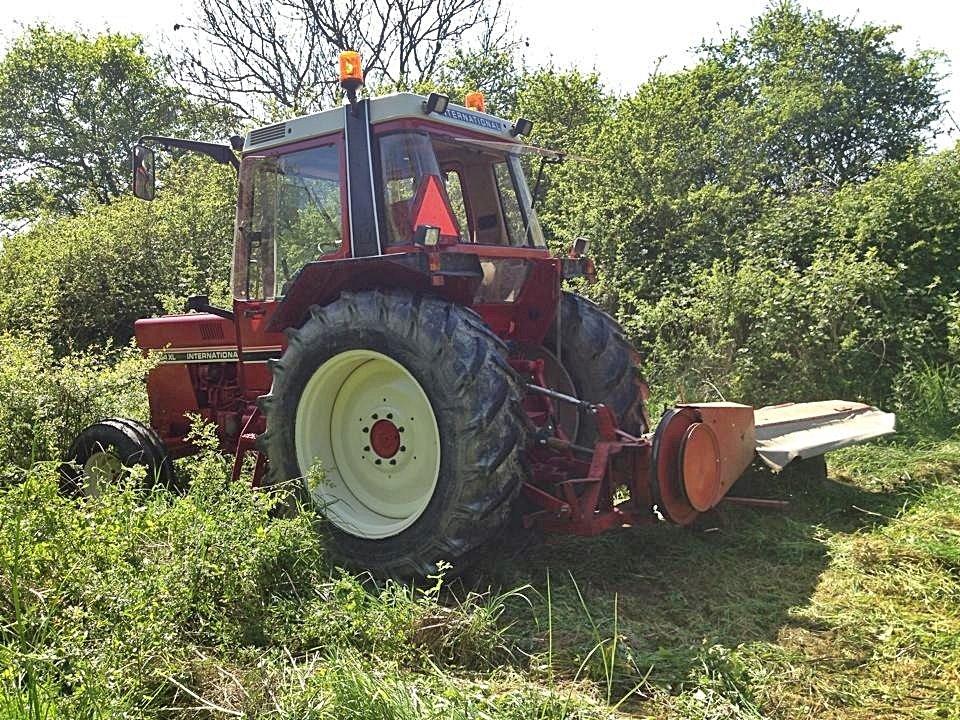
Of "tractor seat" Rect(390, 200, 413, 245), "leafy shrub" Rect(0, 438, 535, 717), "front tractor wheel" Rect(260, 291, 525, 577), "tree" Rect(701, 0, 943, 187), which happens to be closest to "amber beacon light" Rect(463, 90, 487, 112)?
"tractor seat" Rect(390, 200, 413, 245)

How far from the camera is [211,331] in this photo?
5.36 meters

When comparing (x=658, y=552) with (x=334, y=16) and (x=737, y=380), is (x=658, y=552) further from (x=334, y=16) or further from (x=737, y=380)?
(x=334, y=16)

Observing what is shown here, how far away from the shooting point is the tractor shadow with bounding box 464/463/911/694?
119 inches

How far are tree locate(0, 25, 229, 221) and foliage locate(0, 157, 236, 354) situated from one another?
10038 millimetres

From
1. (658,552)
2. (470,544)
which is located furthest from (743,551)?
(470,544)

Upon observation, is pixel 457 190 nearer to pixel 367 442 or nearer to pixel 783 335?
Result: pixel 367 442

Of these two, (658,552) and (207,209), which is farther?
(207,209)

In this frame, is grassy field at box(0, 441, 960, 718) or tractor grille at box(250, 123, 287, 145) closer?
grassy field at box(0, 441, 960, 718)

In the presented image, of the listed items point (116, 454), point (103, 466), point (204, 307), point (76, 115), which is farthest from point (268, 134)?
point (76, 115)

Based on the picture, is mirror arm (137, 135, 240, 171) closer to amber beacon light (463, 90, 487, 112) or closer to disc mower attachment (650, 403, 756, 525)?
amber beacon light (463, 90, 487, 112)

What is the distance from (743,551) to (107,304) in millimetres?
10380

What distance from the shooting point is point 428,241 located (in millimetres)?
3717

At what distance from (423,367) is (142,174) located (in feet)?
7.36

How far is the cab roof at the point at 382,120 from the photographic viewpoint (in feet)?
13.5
